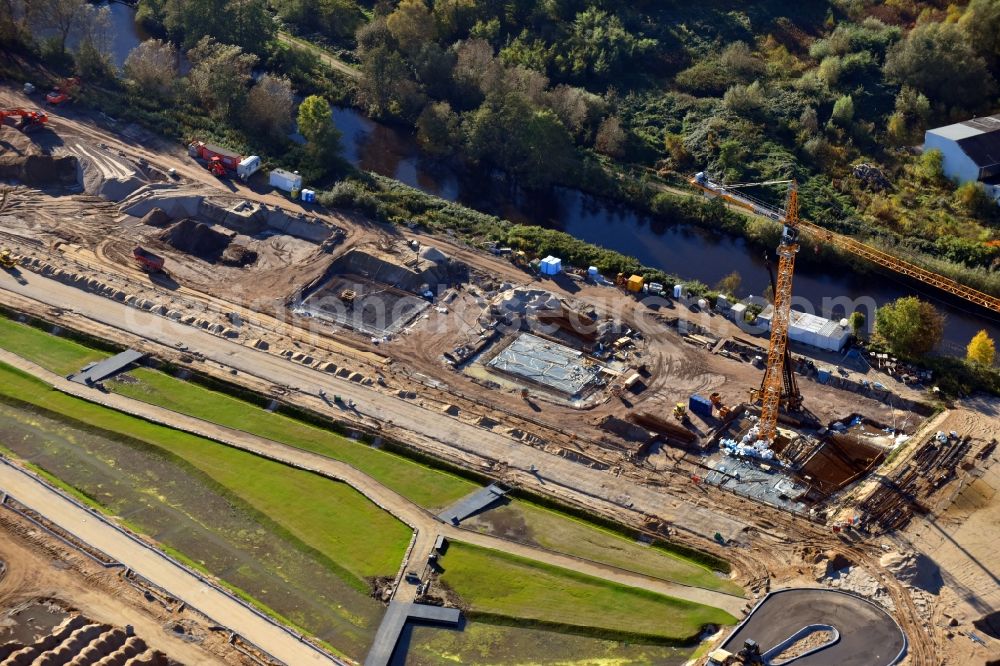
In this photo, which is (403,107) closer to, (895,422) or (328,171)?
(328,171)

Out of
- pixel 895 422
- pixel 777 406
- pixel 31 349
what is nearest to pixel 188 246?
pixel 31 349

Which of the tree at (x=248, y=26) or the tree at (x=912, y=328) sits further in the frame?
the tree at (x=248, y=26)

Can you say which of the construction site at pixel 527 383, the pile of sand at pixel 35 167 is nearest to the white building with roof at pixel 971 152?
the construction site at pixel 527 383

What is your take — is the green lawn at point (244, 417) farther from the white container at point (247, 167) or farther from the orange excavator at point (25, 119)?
the orange excavator at point (25, 119)

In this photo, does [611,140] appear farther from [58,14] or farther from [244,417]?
[58,14]

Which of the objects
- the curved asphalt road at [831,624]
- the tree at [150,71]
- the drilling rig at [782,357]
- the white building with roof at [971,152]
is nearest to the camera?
the curved asphalt road at [831,624]

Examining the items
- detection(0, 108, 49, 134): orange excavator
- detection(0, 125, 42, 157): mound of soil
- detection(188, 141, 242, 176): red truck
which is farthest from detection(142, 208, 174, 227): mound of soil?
detection(0, 108, 49, 134): orange excavator
